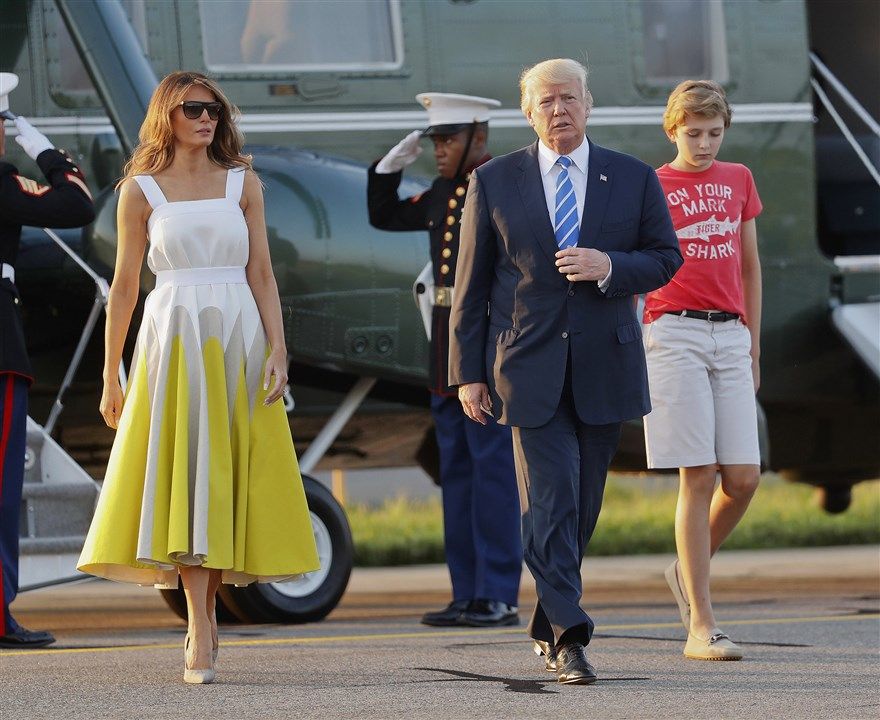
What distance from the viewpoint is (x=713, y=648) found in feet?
17.4

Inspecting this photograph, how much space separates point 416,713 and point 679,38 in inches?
A: 200

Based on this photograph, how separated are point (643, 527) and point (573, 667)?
8.56 m

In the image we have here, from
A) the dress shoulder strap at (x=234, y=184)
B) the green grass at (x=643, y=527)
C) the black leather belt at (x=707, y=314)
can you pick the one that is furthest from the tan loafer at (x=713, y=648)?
the green grass at (x=643, y=527)

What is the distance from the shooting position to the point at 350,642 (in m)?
6.05

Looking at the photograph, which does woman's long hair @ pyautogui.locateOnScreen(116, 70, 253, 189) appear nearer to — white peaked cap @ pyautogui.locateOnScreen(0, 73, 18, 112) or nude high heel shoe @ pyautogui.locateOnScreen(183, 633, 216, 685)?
white peaked cap @ pyautogui.locateOnScreen(0, 73, 18, 112)

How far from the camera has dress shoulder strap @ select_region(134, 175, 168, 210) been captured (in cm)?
498

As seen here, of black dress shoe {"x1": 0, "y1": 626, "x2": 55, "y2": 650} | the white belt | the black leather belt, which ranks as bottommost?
black dress shoe {"x1": 0, "y1": 626, "x2": 55, "y2": 650}

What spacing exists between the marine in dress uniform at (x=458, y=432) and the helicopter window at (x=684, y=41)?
1896mm

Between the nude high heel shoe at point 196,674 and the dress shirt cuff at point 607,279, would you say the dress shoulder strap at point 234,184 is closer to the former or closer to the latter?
the dress shirt cuff at point 607,279

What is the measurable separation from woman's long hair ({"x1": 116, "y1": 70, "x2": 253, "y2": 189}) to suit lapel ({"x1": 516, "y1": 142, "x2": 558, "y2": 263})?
2.82 ft

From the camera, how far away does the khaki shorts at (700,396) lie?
531cm

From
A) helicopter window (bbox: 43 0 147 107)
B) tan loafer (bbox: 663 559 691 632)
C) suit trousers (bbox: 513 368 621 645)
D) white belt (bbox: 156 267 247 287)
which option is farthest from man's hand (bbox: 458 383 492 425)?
helicopter window (bbox: 43 0 147 107)

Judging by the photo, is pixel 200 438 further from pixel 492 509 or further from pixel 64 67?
pixel 64 67

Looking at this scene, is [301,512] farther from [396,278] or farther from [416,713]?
[396,278]
